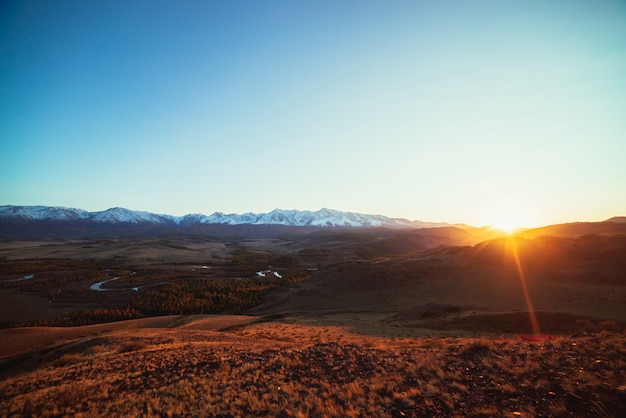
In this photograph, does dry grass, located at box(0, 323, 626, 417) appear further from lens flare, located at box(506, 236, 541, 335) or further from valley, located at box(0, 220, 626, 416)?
lens flare, located at box(506, 236, 541, 335)

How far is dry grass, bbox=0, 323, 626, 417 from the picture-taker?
366 inches

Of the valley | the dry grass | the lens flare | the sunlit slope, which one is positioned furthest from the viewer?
the sunlit slope

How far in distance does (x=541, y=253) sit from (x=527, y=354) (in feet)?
153

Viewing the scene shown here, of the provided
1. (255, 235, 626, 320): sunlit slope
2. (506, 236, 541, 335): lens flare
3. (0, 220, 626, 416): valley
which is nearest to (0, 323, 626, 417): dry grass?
(0, 220, 626, 416): valley

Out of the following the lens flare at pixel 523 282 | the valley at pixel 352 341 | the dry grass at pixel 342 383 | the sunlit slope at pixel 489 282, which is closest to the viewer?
the dry grass at pixel 342 383

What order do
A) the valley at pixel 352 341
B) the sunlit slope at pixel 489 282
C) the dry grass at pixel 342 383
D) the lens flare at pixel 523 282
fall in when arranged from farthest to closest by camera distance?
1. the sunlit slope at pixel 489 282
2. the lens flare at pixel 523 282
3. the valley at pixel 352 341
4. the dry grass at pixel 342 383

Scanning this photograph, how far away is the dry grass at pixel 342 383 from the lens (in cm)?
930

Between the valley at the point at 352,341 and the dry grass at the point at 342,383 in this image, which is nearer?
the dry grass at the point at 342,383

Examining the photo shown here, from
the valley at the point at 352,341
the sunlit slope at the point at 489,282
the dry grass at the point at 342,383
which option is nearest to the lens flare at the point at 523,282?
the sunlit slope at the point at 489,282

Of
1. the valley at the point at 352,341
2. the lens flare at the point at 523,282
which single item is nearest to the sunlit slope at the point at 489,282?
the lens flare at the point at 523,282

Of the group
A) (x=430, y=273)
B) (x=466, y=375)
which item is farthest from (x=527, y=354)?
(x=430, y=273)

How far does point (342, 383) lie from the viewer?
1211 cm

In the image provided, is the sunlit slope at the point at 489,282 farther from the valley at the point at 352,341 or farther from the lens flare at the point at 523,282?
the valley at the point at 352,341

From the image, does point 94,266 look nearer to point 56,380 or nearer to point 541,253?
point 56,380
